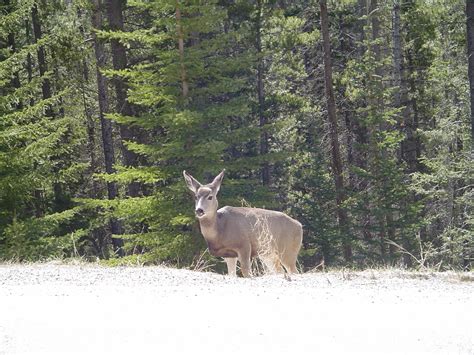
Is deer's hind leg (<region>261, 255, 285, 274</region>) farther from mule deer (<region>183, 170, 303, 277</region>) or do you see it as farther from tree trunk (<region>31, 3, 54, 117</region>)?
tree trunk (<region>31, 3, 54, 117</region>)

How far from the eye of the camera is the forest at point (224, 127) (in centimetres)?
1898

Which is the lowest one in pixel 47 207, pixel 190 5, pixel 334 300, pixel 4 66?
pixel 47 207

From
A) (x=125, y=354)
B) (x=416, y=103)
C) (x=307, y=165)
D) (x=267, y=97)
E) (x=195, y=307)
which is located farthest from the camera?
(x=416, y=103)

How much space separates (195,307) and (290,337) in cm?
144

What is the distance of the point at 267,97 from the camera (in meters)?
29.0

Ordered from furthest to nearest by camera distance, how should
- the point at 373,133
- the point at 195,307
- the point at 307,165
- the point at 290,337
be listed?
the point at 307,165 → the point at 373,133 → the point at 195,307 → the point at 290,337

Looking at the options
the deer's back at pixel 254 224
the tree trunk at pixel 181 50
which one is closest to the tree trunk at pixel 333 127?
the tree trunk at pixel 181 50

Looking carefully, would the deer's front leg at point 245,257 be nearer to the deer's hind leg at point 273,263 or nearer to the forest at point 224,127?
the deer's hind leg at point 273,263

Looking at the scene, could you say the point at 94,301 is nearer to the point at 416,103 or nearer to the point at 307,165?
the point at 307,165

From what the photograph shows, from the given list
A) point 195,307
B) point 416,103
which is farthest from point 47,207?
point 195,307

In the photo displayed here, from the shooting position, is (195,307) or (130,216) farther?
(130,216)

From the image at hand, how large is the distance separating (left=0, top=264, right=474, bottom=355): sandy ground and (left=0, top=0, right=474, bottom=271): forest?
3.34 metres

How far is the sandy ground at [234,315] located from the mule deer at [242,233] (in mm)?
3106

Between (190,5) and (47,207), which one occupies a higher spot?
(190,5)
